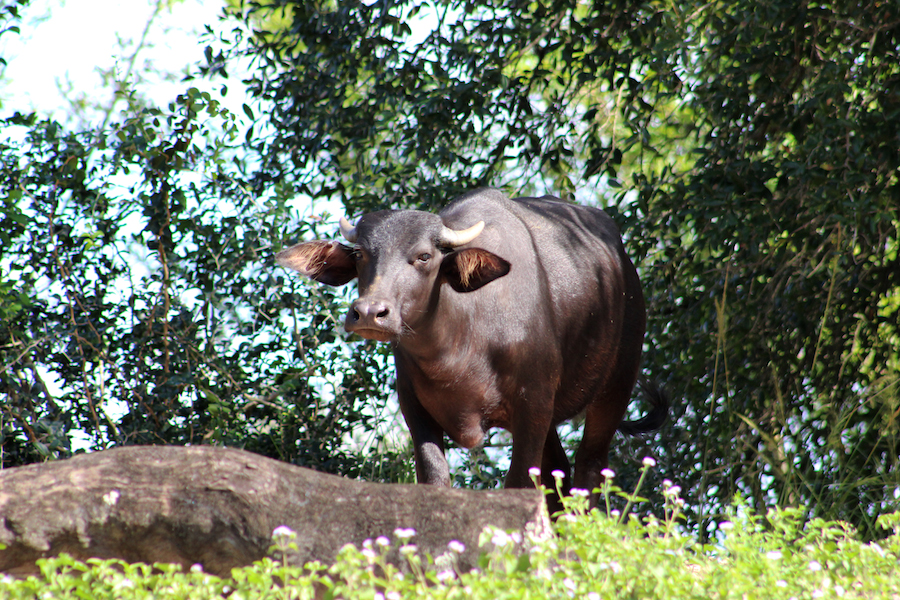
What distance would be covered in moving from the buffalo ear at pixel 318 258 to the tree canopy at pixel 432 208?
7.26 ft

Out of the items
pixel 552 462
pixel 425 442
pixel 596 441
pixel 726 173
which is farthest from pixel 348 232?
pixel 726 173

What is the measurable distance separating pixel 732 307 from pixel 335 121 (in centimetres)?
310

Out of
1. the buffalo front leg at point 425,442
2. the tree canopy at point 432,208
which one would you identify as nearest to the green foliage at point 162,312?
the tree canopy at point 432,208

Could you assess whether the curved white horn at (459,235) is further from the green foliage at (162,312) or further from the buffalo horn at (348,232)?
the green foliage at (162,312)

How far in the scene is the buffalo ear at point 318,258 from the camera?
14.0 feet

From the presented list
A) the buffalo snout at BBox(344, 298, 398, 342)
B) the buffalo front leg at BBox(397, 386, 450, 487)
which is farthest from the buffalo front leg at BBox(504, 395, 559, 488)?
the buffalo snout at BBox(344, 298, 398, 342)

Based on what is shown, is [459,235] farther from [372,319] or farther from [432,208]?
[432,208]

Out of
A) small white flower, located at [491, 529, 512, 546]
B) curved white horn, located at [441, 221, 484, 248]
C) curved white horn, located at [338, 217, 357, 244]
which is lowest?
small white flower, located at [491, 529, 512, 546]

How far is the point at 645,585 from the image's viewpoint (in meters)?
2.70

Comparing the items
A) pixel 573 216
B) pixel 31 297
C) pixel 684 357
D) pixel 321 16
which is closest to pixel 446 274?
pixel 573 216

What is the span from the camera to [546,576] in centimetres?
267

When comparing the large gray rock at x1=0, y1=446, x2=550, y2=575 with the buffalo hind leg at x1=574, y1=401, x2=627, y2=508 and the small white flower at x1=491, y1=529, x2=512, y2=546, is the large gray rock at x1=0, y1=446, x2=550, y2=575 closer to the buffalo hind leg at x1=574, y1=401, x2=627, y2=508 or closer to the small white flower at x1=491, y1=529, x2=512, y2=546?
the small white flower at x1=491, y1=529, x2=512, y2=546

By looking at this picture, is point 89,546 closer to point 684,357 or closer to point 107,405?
point 107,405

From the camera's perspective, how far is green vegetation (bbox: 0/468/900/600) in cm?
258
